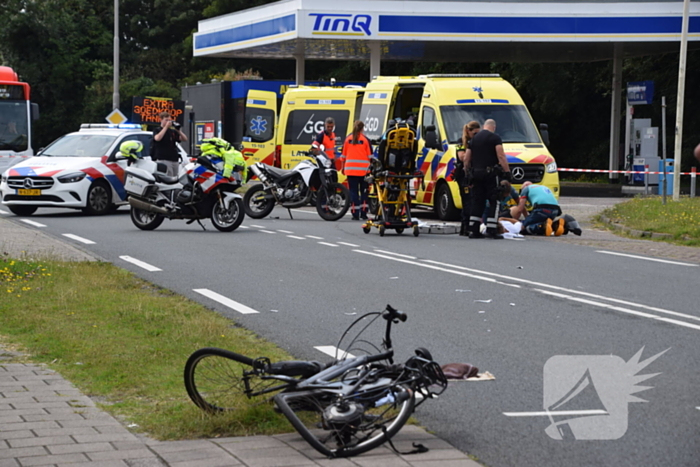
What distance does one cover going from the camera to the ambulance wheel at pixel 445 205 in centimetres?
2053

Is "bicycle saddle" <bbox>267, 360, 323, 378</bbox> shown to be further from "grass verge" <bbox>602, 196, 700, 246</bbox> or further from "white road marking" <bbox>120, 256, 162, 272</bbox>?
"grass verge" <bbox>602, 196, 700, 246</bbox>

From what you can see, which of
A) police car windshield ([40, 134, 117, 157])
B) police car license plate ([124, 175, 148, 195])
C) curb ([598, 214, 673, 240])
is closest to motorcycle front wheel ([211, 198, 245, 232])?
police car license plate ([124, 175, 148, 195])

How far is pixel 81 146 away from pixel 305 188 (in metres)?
5.00

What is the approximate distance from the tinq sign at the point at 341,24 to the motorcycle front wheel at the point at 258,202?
39.3 feet

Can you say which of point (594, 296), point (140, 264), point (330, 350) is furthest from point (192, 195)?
point (330, 350)

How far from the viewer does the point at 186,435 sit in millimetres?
5266

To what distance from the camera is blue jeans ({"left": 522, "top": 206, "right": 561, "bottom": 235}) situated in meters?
17.8

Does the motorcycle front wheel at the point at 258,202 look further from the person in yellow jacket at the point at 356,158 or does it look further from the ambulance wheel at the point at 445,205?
the ambulance wheel at the point at 445,205

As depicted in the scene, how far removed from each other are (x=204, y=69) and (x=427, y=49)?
3380 centimetres

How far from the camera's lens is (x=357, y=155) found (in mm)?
20062

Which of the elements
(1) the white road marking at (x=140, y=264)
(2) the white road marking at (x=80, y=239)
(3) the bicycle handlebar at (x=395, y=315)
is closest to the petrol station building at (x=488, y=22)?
(2) the white road marking at (x=80, y=239)

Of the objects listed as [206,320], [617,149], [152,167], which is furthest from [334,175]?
[617,149]

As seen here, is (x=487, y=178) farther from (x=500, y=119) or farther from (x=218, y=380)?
(x=218, y=380)

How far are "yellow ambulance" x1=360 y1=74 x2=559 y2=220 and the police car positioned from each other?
232 inches
